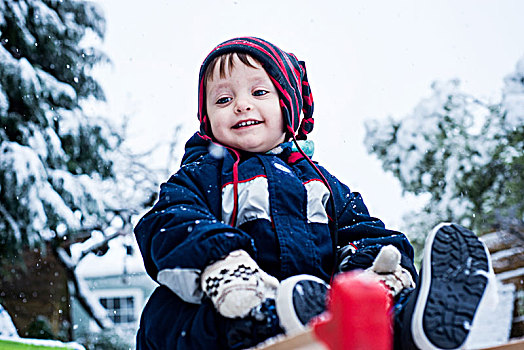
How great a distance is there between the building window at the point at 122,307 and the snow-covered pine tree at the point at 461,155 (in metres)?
2.78

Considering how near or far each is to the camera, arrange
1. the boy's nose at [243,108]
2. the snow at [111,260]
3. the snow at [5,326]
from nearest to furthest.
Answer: the boy's nose at [243,108]
the snow at [5,326]
the snow at [111,260]

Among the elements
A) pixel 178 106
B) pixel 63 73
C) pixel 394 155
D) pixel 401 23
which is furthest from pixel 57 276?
pixel 401 23

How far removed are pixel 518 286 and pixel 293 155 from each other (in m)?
3.92

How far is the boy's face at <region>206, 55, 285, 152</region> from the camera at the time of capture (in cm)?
146

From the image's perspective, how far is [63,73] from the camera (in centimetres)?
508

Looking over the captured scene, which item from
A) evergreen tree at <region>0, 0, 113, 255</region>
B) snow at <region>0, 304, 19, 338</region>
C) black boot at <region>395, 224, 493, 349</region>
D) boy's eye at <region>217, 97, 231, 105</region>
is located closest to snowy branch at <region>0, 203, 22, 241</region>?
evergreen tree at <region>0, 0, 113, 255</region>

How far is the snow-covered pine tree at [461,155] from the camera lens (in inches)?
202

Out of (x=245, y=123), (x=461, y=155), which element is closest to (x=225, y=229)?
(x=245, y=123)

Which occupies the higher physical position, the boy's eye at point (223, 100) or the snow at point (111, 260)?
the boy's eye at point (223, 100)

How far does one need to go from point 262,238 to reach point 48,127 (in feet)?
12.8

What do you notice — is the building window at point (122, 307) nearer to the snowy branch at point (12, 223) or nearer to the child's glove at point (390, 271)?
the snowy branch at point (12, 223)

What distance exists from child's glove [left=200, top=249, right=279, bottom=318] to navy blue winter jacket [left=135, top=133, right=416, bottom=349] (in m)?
0.02

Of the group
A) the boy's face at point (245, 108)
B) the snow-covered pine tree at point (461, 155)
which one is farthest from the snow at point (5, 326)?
the boy's face at point (245, 108)

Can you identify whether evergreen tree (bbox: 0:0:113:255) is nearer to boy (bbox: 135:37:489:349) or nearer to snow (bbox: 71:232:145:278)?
snow (bbox: 71:232:145:278)
